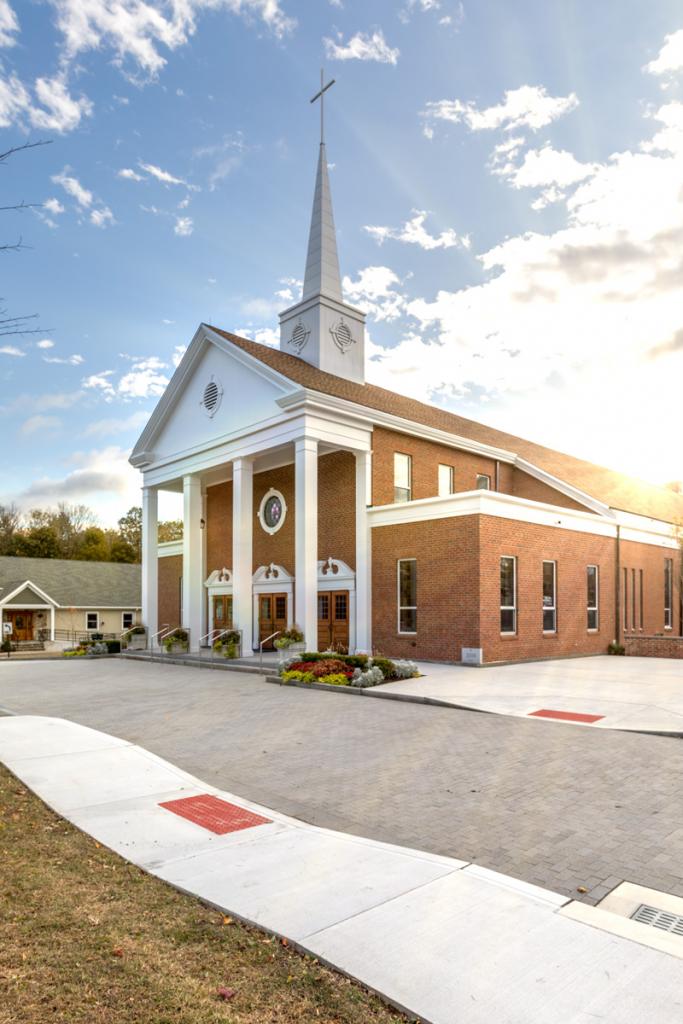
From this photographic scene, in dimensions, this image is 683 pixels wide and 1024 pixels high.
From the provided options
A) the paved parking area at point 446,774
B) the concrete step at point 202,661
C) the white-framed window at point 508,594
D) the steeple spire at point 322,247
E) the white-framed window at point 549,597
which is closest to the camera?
the paved parking area at point 446,774

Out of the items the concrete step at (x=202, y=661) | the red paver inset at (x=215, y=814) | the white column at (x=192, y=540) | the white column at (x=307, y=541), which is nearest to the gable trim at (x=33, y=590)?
the concrete step at (x=202, y=661)

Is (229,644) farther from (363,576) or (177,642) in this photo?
(363,576)

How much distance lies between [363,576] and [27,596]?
28.1 metres

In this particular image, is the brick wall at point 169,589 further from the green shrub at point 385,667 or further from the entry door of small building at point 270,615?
the green shrub at point 385,667

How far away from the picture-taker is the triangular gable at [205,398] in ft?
74.3

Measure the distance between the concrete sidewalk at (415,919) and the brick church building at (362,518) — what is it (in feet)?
44.9

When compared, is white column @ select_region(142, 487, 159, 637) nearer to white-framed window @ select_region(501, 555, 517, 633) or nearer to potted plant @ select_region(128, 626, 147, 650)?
potted plant @ select_region(128, 626, 147, 650)

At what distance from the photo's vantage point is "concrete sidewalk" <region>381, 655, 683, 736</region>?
10781 millimetres

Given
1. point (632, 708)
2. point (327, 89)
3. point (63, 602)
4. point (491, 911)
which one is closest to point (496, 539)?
point (632, 708)

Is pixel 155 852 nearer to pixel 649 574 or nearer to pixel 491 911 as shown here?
pixel 491 911

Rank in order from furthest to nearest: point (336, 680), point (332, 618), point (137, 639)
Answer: point (137, 639) → point (332, 618) → point (336, 680)

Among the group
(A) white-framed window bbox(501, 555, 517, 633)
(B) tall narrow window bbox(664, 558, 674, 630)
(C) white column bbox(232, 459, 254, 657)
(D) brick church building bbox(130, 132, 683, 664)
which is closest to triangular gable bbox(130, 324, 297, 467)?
(D) brick church building bbox(130, 132, 683, 664)

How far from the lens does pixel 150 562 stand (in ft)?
95.1

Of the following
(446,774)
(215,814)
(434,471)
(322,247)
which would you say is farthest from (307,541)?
(215,814)
